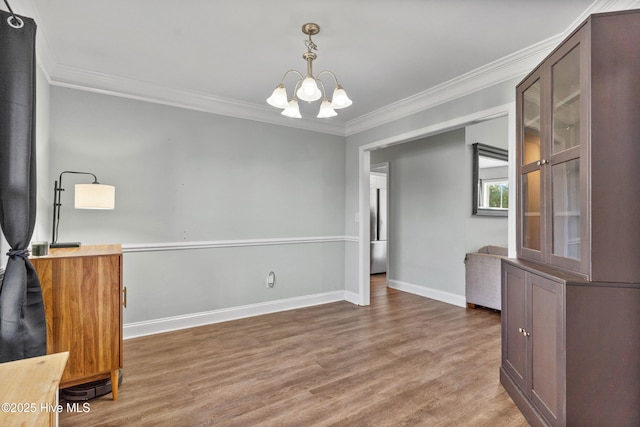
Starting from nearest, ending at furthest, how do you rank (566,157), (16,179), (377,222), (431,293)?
(16,179) < (566,157) < (431,293) < (377,222)

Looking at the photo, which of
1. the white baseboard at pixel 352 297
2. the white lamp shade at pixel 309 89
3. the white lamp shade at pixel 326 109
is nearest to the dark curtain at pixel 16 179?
the white lamp shade at pixel 309 89

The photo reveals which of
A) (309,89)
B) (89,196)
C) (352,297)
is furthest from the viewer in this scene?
(352,297)

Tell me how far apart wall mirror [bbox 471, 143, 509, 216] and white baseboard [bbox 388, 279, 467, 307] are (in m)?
1.16

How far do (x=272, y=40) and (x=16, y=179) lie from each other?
1.78 meters

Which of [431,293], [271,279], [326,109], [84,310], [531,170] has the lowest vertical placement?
[431,293]

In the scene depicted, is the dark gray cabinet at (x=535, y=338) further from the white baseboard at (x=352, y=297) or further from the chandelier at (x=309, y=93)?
the white baseboard at (x=352, y=297)

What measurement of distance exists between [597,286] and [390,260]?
12.6 feet

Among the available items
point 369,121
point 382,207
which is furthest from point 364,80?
point 382,207

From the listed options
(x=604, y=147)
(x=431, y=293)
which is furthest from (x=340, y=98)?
(x=431, y=293)

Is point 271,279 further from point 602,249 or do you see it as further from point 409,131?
point 602,249

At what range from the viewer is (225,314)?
146 inches

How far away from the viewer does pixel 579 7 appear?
2023 millimetres

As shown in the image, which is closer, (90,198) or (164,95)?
(90,198)

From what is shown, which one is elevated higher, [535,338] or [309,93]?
[309,93]
